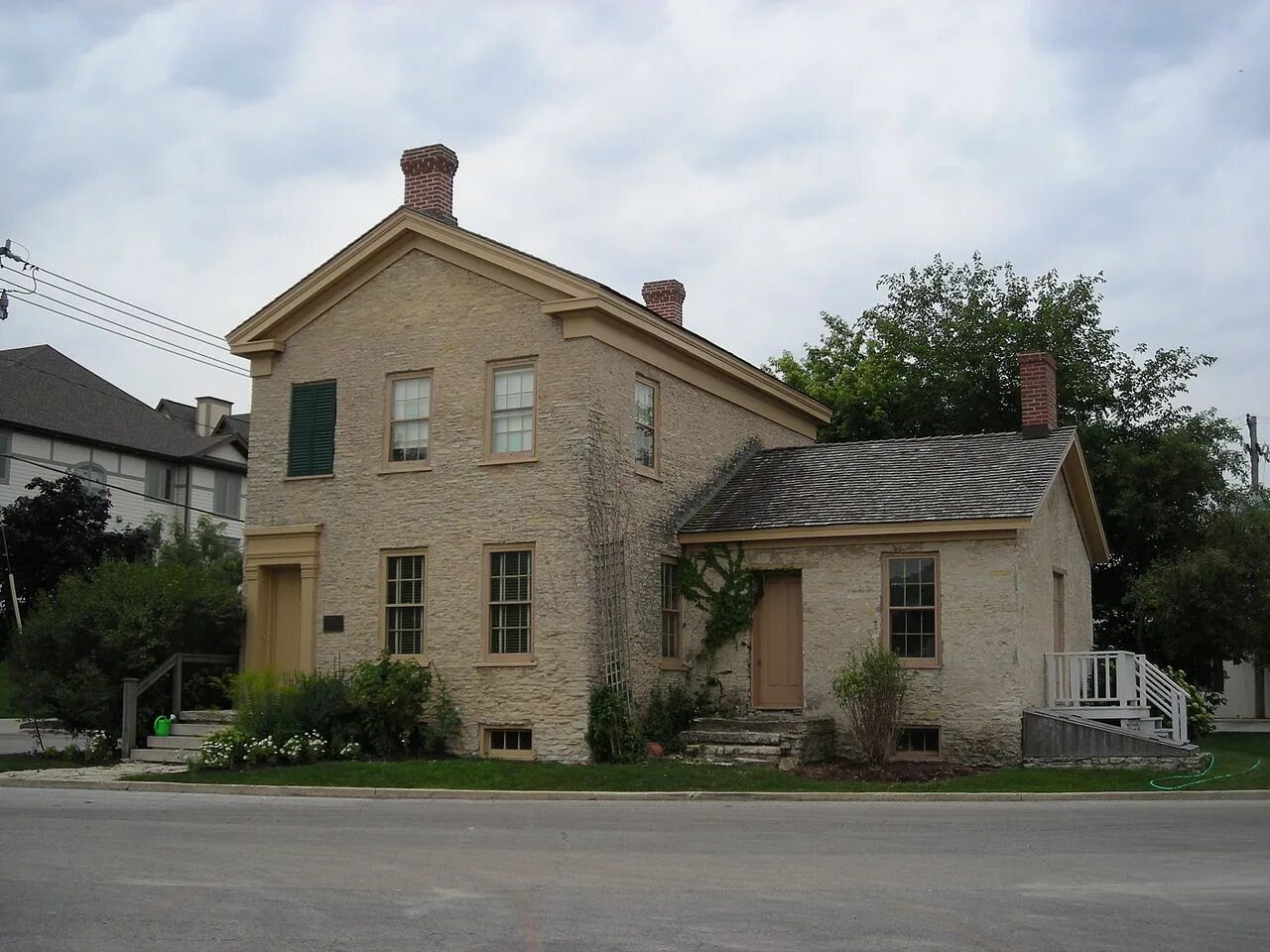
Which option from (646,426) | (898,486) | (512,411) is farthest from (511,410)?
(898,486)

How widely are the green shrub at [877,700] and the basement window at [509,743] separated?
4.65m

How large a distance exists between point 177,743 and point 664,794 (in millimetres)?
8361

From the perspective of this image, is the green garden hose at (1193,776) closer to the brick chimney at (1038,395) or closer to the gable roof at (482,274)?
the brick chimney at (1038,395)

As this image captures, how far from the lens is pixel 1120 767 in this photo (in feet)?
62.5

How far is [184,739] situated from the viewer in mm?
21078

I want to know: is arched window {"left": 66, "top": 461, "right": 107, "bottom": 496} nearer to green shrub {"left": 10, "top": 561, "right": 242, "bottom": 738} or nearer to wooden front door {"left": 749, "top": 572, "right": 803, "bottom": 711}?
green shrub {"left": 10, "top": 561, "right": 242, "bottom": 738}

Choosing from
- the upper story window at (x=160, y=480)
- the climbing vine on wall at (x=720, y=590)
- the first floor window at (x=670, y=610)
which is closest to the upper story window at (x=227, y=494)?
the upper story window at (x=160, y=480)

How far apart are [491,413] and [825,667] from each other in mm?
6459

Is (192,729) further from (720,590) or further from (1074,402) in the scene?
(1074,402)

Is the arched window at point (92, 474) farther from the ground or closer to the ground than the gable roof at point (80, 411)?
closer to the ground

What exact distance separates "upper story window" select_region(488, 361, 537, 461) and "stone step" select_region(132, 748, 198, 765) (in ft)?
20.5

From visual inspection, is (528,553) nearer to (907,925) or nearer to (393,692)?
(393,692)

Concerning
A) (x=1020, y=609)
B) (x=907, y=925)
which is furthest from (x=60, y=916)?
(x=1020, y=609)

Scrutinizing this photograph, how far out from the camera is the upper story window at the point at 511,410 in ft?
69.4
